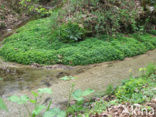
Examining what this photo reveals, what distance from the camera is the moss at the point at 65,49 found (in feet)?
23.1

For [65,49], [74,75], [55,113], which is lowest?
[74,75]

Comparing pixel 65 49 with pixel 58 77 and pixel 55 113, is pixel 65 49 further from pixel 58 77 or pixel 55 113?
pixel 55 113

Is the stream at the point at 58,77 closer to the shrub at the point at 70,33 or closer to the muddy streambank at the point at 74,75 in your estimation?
the muddy streambank at the point at 74,75

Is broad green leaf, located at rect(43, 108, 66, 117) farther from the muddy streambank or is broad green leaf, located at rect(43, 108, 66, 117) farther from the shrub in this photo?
the shrub

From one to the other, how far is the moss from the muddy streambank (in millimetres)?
301

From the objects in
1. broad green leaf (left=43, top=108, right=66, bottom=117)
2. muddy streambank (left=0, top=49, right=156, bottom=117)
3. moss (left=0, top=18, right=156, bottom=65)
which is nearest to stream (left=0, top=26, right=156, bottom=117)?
muddy streambank (left=0, top=49, right=156, bottom=117)

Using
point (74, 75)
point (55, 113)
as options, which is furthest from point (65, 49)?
point (55, 113)

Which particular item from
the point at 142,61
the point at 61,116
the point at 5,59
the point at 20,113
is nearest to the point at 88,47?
the point at 142,61

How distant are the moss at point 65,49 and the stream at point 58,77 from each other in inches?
10.6

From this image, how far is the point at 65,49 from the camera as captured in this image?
7387 millimetres

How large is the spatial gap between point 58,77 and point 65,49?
5.71ft

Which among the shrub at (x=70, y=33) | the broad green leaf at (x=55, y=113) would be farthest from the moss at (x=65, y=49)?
the broad green leaf at (x=55, y=113)

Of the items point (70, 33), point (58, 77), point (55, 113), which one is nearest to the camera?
point (55, 113)

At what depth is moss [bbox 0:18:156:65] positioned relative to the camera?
23.1 feet
